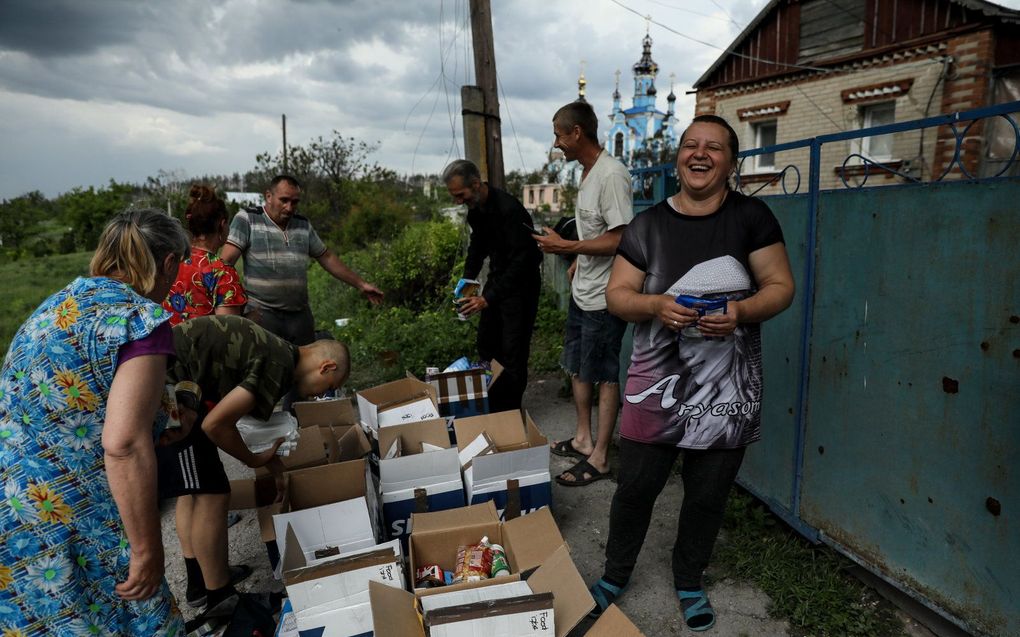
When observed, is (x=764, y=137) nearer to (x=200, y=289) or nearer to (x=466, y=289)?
(x=466, y=289)

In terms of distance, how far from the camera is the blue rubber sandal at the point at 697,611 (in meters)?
2.21

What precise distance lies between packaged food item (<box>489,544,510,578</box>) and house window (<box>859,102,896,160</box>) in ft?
38.6

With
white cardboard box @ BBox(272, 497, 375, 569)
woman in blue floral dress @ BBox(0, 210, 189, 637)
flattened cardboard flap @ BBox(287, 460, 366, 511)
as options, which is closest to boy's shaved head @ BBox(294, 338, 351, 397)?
flattened cardboard flap @ BBox(287, 460, 366, 511)

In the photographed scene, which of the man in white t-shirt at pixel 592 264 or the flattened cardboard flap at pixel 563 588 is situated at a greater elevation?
the man in white t-shirt at pixel 592 264

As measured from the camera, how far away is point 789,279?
1.87 metres

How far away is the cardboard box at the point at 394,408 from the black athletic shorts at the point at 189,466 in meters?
0.99

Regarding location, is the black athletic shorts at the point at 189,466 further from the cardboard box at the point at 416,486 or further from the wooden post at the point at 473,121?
the wooden post at the point at 473,121

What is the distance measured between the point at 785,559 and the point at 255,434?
2452mm

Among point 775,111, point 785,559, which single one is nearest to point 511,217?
point 785,559

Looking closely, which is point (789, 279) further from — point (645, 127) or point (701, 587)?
point (645, 127)

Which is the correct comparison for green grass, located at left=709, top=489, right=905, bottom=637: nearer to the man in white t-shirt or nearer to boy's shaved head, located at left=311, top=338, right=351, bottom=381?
the man in white t-shirt

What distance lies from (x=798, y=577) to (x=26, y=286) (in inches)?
715

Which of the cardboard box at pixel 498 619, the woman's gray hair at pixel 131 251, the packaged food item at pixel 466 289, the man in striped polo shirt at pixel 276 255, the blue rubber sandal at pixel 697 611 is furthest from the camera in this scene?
the packaged food item at pixel 466 289

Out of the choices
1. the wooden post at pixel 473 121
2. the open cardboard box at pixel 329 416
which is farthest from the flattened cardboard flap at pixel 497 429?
the wooden post at pixel 473 121
